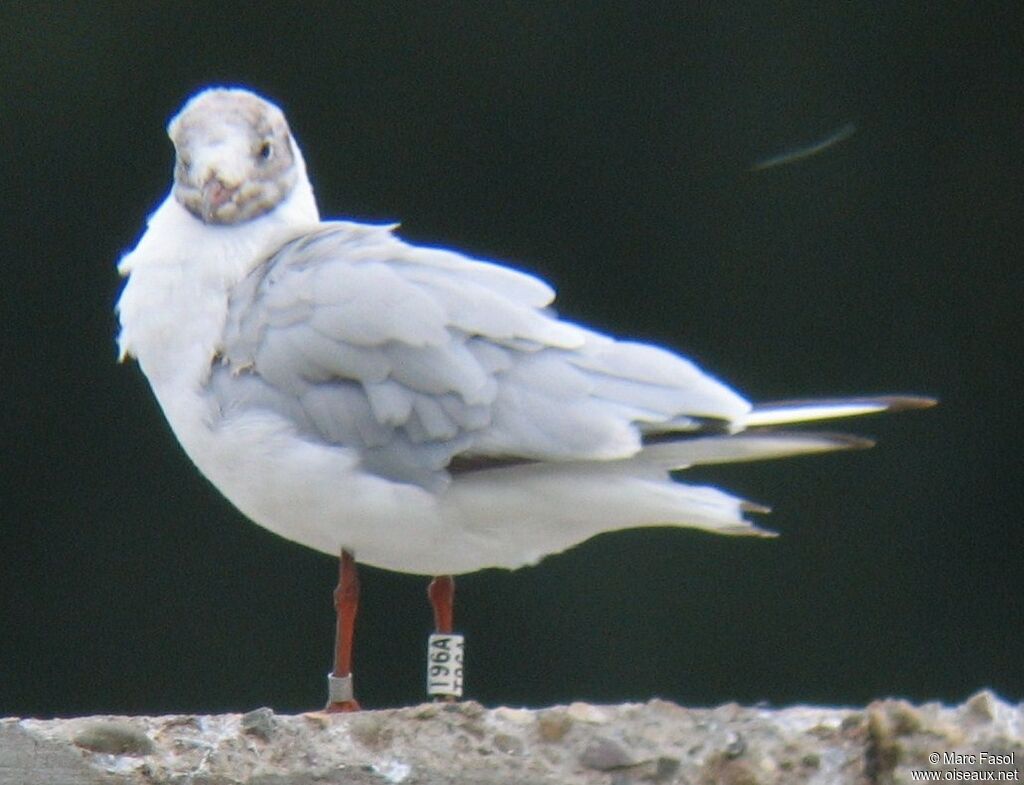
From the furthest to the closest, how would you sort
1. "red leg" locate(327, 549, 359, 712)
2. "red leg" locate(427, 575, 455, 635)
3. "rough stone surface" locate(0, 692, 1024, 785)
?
"red leg" locate(427, 575, 455, 635)
"red leg" locate(327, 549, 359, 712)
"rough stone surface" locate(0, 692, 1024, 785)

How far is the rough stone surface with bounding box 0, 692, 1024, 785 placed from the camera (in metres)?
1.42

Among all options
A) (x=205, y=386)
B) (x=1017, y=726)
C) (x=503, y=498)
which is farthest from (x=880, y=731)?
(x=205, y=386)

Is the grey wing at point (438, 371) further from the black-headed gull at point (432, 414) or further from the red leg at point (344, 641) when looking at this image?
the red leg at point (344, 641)

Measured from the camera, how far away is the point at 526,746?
4.98ft

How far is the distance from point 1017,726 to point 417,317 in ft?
1.96

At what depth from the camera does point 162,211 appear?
196 centimetres

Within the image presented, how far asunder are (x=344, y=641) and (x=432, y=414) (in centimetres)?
22

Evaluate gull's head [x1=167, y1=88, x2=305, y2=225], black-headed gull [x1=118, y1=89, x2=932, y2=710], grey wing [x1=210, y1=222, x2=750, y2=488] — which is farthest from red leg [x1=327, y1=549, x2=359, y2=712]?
gull's head [x1=167, y1=88, x2=305, y2=225]

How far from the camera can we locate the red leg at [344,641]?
1.73 metres

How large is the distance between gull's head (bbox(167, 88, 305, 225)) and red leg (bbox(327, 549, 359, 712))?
1.16 feet

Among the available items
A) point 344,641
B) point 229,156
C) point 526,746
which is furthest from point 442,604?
point 229,156

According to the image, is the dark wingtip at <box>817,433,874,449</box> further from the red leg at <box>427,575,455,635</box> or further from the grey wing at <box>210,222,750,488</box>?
the red leg at <box>427,575,455,635</box>

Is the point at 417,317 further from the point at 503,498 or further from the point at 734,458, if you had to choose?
the point at 734,458

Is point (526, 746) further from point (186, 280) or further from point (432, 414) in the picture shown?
A: point (186, 280)
